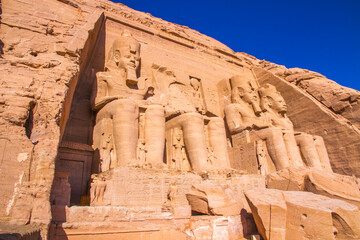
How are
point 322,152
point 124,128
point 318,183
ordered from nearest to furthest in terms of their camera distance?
point 318,183
point 124,128
point 322,152

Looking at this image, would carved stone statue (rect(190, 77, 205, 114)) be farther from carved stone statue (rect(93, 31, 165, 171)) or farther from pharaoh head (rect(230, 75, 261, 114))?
carved stone statue (rect(93, 31, 165, 171))

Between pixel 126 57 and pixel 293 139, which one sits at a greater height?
pixel 126 57

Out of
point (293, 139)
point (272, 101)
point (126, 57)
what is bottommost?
point (293, 139)

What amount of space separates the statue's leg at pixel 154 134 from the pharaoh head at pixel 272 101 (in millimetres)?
3722

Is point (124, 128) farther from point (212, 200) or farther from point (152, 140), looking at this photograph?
point (212, 200)

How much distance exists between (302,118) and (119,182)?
20.7 ft

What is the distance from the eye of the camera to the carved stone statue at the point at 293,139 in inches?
260

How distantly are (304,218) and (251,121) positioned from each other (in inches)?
158

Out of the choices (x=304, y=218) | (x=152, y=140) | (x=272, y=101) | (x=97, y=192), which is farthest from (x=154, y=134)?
(x=272, y=101)

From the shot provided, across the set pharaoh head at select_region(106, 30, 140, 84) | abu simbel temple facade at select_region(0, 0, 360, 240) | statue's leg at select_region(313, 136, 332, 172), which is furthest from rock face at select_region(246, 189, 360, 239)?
statue's leg at select_region(313, 136, 332, 172)

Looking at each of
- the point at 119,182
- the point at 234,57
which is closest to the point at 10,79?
the point at 119,182

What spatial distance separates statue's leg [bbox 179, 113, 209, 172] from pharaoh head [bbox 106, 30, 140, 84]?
1399mm

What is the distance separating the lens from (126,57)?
19.1 ft

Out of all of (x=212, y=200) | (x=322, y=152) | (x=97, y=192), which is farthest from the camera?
(x=322, y=152)
